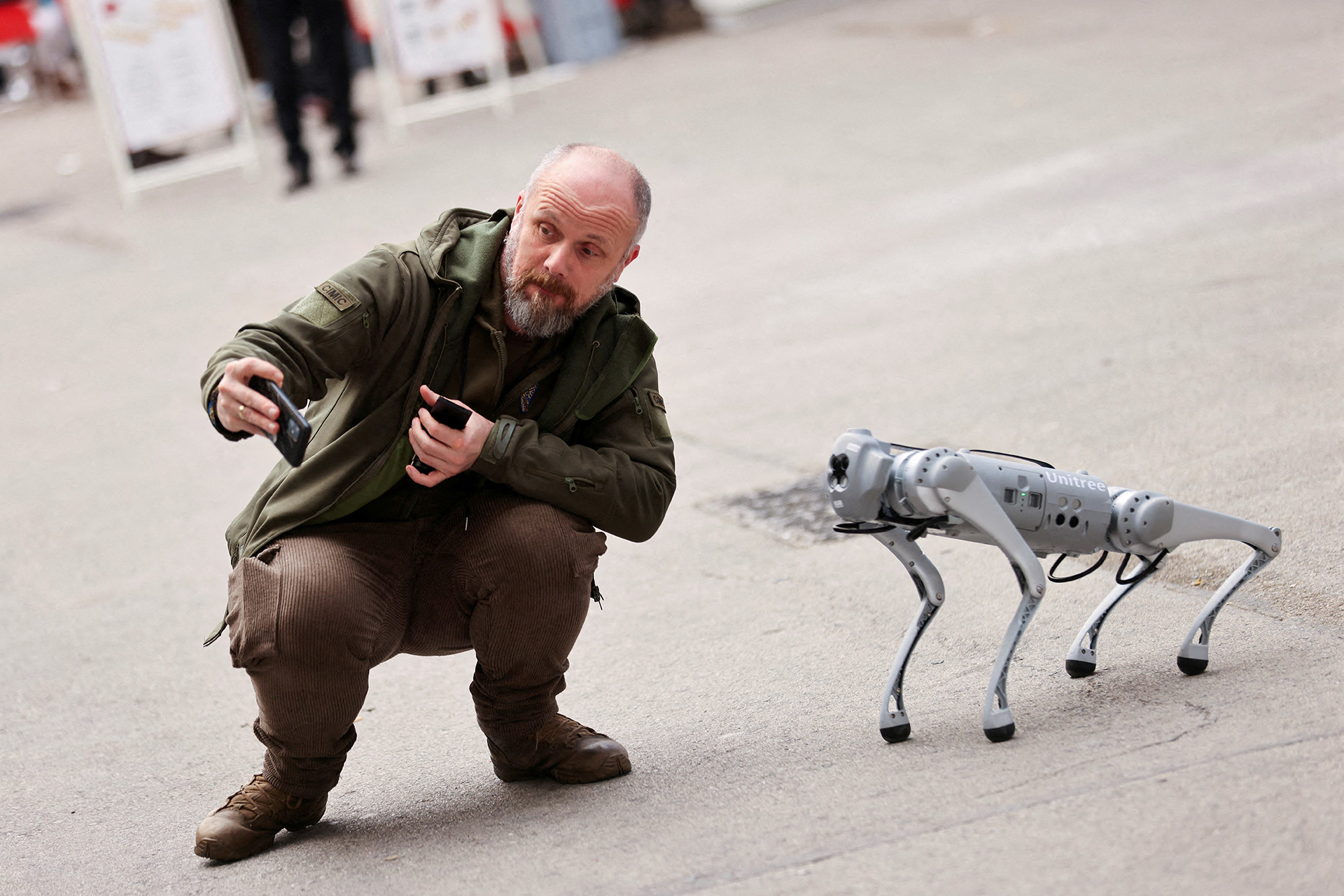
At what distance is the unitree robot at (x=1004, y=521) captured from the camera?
2.90 m

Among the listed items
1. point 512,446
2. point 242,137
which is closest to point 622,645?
point 512,446

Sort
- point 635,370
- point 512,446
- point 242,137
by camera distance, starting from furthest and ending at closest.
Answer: point 242,137 < point 635,370 < point 512,446

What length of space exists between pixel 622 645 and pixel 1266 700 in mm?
1713

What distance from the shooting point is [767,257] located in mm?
7961

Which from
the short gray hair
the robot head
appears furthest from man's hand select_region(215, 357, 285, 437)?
the robot head

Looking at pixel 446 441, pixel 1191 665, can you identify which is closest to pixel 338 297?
pixel 446 441

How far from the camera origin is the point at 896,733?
314 centimetres

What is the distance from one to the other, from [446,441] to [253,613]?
1.64 feet

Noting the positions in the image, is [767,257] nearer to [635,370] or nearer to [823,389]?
[823,389]

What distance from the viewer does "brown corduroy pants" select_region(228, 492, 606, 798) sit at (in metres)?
2.92

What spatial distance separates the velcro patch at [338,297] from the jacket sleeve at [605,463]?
38cm

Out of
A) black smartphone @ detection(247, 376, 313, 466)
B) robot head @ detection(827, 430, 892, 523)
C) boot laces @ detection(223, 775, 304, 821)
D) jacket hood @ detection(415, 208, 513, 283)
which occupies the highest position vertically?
jacket hood @ detection(415, 208, 513, 283)

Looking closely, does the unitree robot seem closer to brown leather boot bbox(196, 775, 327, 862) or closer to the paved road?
the paved road

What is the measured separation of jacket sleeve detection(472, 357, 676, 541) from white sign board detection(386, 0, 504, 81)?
31.1ft
